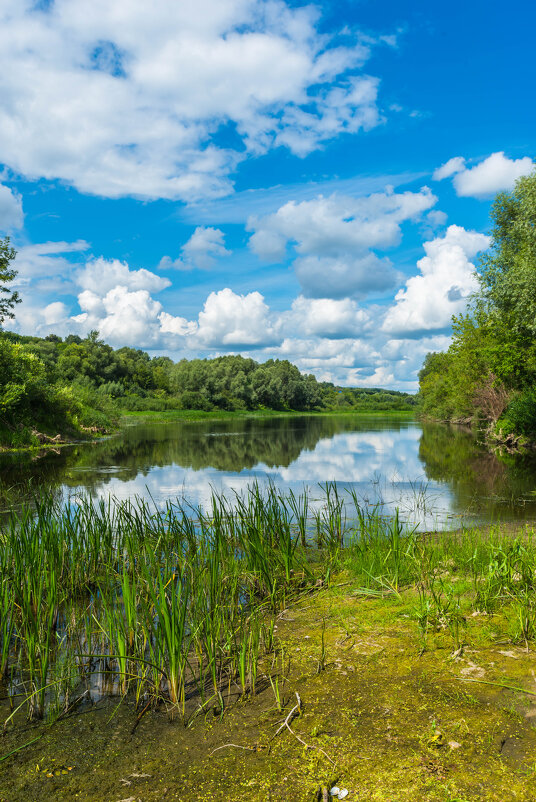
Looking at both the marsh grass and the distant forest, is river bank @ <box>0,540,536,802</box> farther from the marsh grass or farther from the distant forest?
the distant forest

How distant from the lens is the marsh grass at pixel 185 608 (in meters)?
3.89

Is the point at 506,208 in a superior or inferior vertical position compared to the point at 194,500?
superior

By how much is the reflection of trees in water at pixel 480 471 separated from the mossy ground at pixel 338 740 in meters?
10.5

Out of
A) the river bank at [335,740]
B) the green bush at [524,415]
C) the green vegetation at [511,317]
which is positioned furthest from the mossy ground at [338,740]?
the green bush at [524,415]

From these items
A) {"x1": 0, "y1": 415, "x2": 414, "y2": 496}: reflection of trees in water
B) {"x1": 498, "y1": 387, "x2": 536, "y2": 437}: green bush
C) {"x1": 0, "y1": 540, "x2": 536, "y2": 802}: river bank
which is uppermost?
{"x1": 498, "y1": 387, "x2": 536, "y2": 437}: green bush

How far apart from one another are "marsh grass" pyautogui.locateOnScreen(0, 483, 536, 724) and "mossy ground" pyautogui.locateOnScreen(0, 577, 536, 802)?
0.17m

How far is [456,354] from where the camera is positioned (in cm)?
4997

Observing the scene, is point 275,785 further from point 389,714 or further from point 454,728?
point 454,728

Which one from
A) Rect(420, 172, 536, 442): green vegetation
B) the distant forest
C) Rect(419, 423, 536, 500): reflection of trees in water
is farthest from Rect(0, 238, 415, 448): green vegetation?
Rect(420, 172, 536, 442): green vegetation

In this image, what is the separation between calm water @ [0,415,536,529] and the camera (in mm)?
12172

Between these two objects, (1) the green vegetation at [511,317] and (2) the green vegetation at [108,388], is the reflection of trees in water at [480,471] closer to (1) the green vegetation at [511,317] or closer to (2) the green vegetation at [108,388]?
(1) the green vegetation at [511,317]

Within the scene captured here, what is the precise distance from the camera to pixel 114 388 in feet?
244

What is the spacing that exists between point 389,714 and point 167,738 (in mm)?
1552

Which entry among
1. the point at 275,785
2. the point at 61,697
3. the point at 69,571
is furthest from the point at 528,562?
the point at 69,571
